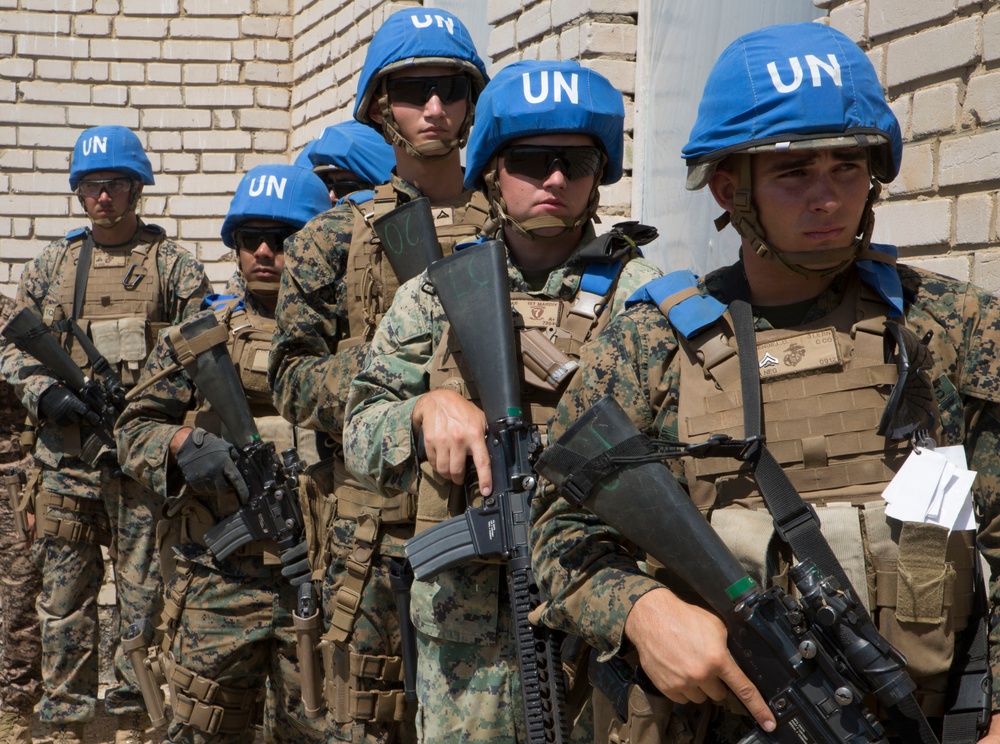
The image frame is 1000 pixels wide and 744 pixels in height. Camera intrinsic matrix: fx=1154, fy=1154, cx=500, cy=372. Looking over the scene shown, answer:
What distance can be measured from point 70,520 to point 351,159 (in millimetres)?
2204

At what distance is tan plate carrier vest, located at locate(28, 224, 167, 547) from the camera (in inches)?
215

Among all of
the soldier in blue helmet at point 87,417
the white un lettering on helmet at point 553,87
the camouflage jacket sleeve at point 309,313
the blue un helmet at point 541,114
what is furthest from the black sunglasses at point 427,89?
the soldier in blue helmet at point 87,417

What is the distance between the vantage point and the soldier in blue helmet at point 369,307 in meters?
3.25

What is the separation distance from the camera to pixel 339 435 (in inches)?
135

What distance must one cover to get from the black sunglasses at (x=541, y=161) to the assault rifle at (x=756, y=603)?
3.37 ft

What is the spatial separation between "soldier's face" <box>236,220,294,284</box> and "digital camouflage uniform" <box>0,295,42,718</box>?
7.65 feet

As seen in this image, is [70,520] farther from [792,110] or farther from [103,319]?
[792,110]

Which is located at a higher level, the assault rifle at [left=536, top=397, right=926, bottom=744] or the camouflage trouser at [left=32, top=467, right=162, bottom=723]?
the assault rifle at [left=536, top=397, right=926, bottom=744]

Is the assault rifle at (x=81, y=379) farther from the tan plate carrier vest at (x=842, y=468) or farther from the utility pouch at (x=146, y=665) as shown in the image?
the tan plate carrier vest at (x=842, y=468)

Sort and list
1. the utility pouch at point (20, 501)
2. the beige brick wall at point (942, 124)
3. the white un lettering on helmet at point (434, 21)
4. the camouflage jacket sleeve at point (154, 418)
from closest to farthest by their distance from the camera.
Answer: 1. the beige brick wall at point (942, 124)
2. the white un lettering on helmet at point (434, 21)
3. the camouflage jacket sleeve at point (154, 418)
4. the utility pouch at point (20, 501)

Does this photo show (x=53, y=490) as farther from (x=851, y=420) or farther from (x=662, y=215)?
(x=851, y=420)

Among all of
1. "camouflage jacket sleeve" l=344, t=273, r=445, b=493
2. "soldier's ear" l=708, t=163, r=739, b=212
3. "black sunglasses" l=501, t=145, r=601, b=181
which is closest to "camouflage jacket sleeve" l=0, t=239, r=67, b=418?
"camouflage jacket sleeve" l=344, t=273, r=445, b=493

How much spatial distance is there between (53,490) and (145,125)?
4595 millimetres

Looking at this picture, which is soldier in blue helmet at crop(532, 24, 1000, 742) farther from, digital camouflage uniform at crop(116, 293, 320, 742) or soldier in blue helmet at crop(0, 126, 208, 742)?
soldier in blue helmet at crop(0, 126, 208, 742)
